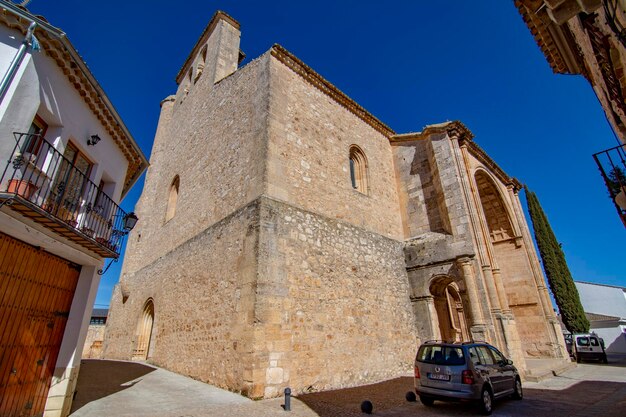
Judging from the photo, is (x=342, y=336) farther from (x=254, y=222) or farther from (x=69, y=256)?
(x=69, y=256)

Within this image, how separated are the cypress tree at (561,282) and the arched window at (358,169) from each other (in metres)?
15.2

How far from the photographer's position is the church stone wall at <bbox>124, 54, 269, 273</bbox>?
9188 millimetres

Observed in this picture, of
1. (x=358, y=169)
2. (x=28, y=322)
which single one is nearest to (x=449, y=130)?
(x=358, y=169)

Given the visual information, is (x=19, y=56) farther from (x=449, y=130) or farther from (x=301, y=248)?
(x=449, y=130)

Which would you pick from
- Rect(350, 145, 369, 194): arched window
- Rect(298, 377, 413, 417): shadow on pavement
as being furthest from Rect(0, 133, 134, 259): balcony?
Rect(350, 145, 369, 194): arched window

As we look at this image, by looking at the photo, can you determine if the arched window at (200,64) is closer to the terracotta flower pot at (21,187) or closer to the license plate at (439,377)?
the terracotta flower pot at (21,187)

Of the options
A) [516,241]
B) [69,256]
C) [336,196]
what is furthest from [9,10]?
[516,241]

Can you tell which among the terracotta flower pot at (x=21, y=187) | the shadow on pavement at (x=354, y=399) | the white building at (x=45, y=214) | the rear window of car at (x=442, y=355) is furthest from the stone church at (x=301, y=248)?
the terracotta flower pot at (x=21, y=187)

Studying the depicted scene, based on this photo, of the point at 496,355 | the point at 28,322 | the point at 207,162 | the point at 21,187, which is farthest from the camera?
the point at 207,162

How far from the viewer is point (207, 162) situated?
11.3m

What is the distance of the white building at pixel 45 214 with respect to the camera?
4441 millimetres

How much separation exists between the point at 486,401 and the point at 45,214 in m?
7.85

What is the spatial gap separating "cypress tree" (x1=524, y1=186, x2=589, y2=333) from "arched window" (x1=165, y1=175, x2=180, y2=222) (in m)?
21.5

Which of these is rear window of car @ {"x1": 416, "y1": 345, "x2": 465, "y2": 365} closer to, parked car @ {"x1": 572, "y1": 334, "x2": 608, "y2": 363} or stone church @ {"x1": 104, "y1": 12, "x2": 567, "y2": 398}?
stone church @ {"x1": 104, "y1": 12, "x2": 567, "y2": 398}
